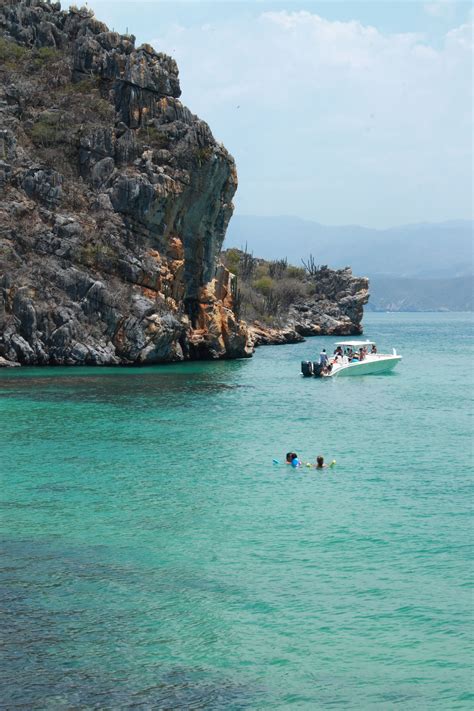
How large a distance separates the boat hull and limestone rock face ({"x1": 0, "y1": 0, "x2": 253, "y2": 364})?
13639 millimetres

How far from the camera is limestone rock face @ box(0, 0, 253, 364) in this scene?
219 feet

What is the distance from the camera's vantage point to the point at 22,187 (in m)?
70.4

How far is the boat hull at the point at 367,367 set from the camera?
6850cm

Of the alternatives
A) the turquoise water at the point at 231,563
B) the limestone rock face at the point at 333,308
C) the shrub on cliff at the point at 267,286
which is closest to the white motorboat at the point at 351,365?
the turquoise water at the point at 231,563

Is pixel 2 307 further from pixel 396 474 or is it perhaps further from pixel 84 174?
pixel 396 474

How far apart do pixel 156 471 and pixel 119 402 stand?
1719 centimetres

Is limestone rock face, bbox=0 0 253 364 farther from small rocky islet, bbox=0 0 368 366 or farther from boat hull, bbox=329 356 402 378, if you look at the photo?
boat hull, bbox=329 356 402 378

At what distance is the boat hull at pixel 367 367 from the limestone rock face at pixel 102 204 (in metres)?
13.6

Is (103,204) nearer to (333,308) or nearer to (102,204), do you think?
(102,204)

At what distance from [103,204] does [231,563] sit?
2125 inches

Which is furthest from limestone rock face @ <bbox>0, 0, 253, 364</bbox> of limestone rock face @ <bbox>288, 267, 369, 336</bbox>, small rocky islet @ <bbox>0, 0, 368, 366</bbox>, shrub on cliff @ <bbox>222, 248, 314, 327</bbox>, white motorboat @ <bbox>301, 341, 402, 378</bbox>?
limestone rock face @ <bbox>288, 267, 369, 336</bbox>

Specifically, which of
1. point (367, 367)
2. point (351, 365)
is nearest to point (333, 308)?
point (367, 367)

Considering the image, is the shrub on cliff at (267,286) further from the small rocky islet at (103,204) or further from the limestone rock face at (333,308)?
the small rocky islet at (103,204)

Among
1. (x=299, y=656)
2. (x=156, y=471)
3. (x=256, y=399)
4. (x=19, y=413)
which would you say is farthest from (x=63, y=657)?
(x=256, y=399)
